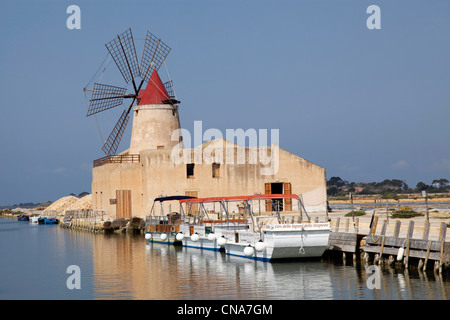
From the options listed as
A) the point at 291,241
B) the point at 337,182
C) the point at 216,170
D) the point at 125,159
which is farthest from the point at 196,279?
the point at 337,182

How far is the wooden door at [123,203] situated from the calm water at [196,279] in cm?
1429

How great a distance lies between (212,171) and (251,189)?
2.62 metres

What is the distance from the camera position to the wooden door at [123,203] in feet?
138

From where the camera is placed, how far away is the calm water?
16547mm

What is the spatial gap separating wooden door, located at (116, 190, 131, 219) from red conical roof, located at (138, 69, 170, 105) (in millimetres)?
7052

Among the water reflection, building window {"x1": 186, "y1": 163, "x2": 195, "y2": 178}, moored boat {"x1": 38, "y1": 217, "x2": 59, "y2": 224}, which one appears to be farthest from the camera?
moored boat {"x1": 38, "y1": 217, "x2": 59, "y2": 224}

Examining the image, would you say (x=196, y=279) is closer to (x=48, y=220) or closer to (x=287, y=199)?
(x=287, y=199)

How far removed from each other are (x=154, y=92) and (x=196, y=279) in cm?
2793
